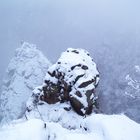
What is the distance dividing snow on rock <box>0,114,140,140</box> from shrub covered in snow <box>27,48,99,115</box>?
11.5 m

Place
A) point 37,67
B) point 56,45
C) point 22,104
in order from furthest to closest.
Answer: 1. point 56,45
2. point 37,67
3. point 22,104

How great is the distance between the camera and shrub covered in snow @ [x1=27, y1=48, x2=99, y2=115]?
1912 cm

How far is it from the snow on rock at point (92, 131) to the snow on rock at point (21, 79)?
1633 inches

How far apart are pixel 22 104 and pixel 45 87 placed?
3138cm

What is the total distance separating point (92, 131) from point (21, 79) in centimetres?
5136

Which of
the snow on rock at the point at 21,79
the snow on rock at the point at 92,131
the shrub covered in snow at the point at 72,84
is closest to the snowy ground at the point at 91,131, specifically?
the snow on rock at the point at 92,131

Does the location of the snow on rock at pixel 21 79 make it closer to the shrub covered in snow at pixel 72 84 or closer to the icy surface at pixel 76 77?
the shrub covered in snow at pixel 72 84

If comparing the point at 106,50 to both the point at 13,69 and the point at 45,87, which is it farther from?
the point at 45,87

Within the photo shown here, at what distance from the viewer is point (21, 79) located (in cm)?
5791

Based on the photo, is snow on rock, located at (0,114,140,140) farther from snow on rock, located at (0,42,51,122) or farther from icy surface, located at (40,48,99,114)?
snow on rock, located at (0,42,51,122)

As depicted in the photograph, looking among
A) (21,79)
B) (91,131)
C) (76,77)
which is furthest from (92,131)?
(21,79)

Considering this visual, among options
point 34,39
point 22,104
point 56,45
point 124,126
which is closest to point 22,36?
point 34,39

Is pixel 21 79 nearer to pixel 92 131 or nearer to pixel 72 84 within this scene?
pixel 72 84

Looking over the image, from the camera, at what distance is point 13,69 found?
202 feet
